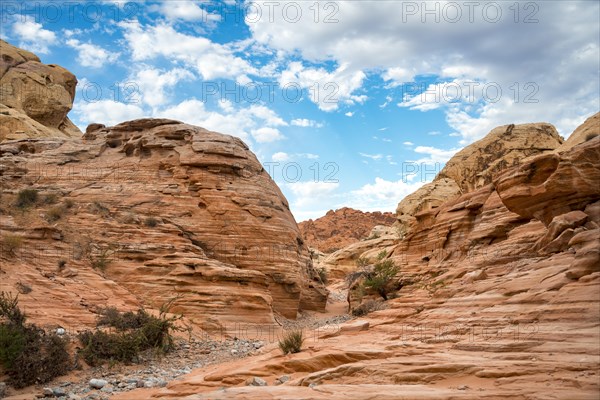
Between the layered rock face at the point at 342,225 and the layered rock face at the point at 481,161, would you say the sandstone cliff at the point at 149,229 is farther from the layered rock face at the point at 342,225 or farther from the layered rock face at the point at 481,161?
the layered rock face at the point at 342,225

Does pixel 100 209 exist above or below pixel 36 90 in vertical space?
below

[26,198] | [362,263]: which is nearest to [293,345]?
[26,198]

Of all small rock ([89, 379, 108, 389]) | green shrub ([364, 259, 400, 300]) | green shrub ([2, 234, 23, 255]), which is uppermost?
green shrub ([2, 234, 23, 255])

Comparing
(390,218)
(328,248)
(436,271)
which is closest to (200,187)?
(436,271)

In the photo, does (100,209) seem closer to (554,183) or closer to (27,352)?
(27,352)

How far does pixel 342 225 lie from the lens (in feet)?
267

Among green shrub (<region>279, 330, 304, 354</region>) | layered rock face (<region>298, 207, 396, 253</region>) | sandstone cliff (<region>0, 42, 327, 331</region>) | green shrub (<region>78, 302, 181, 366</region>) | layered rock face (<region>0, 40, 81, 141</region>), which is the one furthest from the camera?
layered rock face (<region>298, 207, 396, 253</region>)

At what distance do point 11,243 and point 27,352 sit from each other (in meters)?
7.01

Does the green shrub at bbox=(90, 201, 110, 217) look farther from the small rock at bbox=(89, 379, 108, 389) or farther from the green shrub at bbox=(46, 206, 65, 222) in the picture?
the small rock at bbox=(89, 379, 108, 389)

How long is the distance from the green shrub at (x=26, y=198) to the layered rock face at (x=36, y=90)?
65.7 ft

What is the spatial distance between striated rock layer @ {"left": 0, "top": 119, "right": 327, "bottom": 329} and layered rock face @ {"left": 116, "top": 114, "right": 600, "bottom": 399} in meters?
5.93

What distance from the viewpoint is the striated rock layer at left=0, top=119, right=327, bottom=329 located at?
15.4m

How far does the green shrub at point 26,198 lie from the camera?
62.3 feet

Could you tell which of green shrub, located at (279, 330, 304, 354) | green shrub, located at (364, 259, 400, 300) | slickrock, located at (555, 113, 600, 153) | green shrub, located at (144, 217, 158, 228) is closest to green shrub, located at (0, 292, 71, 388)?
green shrub, located at (279, 330, 304, 354)
